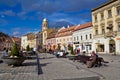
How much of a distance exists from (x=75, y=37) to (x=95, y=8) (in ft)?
58.4

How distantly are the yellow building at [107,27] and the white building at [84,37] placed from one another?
3.50 meters

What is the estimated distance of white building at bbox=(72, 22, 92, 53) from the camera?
5300 centimetres

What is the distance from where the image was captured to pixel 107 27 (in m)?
42.6

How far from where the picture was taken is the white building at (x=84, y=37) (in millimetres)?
53000

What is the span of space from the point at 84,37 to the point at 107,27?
47.5 feet

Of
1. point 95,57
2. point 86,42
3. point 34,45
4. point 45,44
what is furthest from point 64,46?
point 95,57

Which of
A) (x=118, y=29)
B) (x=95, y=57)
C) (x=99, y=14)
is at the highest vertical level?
(x=99, y=14)

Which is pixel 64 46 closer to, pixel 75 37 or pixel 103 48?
pixel 75 37

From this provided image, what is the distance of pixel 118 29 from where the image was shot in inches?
1565

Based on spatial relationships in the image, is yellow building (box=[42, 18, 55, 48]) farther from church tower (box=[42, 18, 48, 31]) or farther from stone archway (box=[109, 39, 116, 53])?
stone archway (box=[109, 39, 116, 53])

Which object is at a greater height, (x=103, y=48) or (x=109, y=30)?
(x=109, y=30)

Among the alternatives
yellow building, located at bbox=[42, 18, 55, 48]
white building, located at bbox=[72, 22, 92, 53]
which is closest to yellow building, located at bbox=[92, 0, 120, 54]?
white building, located at bbox=[72, 22, 92, 53]

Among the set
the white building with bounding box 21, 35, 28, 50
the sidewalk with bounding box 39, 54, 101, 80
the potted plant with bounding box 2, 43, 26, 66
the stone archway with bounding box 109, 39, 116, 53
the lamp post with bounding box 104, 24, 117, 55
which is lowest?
the sidewalk with bounding box 39, 54, 101, 80

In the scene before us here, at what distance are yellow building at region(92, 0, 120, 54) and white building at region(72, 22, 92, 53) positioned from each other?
350cm
